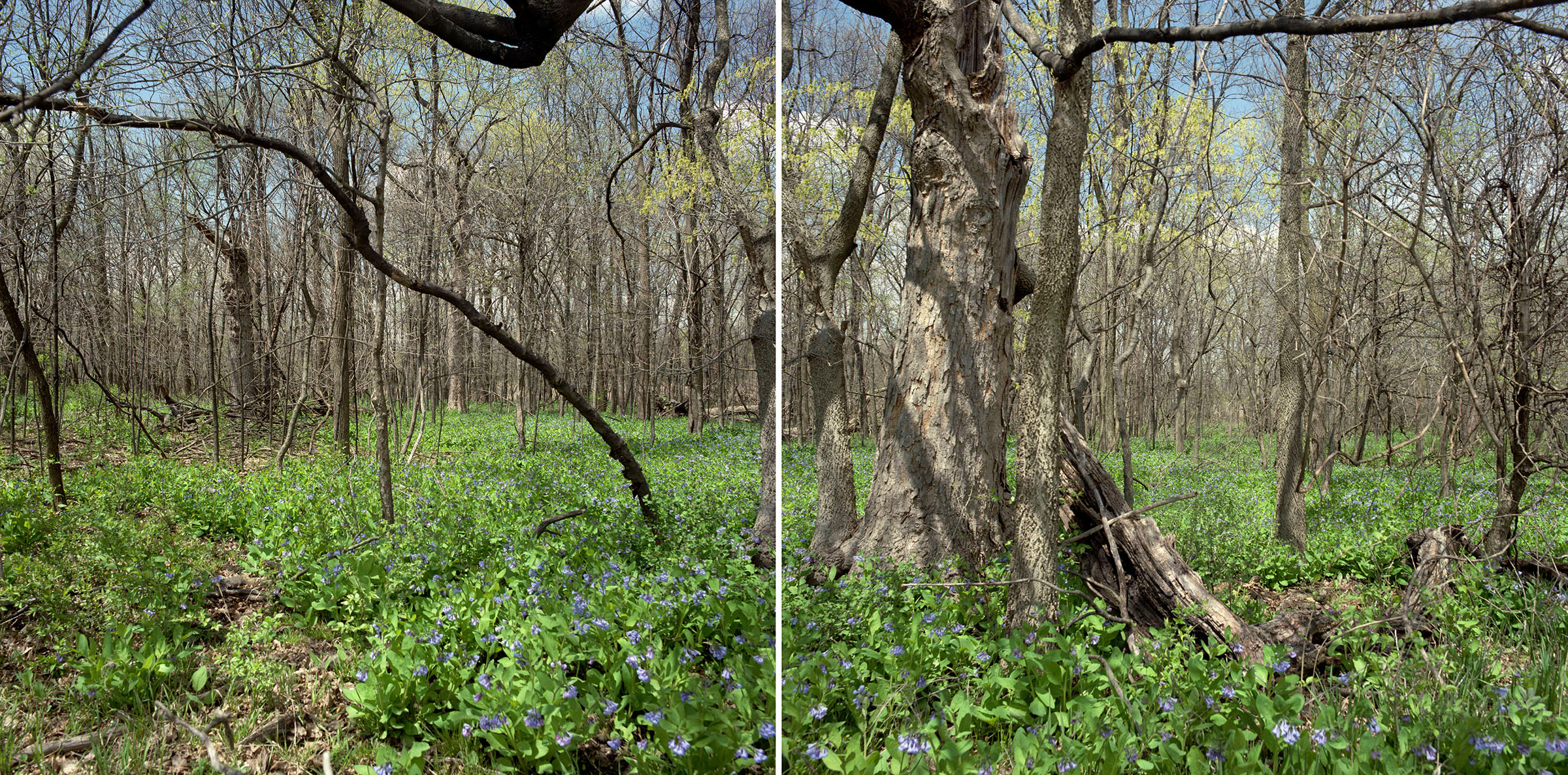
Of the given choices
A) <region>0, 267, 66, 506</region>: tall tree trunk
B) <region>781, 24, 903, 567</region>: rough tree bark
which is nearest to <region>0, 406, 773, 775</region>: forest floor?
<region>0, 267, 66, 506</region>: tall tree trunk

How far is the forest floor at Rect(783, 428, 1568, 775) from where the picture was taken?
2.07 m

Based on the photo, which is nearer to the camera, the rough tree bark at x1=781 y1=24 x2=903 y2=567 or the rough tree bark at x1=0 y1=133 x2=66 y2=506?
the rough tree bark at x1=0 y1=133 x2=66 y2=506

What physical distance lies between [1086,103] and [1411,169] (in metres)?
1.78

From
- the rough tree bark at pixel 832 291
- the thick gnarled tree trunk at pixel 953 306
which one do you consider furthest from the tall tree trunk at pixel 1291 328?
the rough tree bark at pixel 832 291

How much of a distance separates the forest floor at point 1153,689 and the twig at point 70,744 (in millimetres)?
2138

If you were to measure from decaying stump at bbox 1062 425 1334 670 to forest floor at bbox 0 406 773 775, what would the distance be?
1425 mm

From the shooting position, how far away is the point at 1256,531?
215 inches

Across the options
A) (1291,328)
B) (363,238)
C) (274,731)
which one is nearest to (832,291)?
(363,238)

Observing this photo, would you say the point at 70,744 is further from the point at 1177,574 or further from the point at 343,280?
the point at 343,280

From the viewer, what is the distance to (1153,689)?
2.34m

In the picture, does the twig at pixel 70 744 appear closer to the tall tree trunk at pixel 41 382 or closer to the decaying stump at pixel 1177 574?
the tall tree trunk at pixel 41 382

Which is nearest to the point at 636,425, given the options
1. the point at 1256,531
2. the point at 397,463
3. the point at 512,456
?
the point at 512,456

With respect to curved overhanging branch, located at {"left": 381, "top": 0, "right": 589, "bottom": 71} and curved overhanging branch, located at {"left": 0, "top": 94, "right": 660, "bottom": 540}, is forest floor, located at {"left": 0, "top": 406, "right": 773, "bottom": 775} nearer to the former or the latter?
curved overhanging branch, located at {"left": 0, "top": 94, "right": 660, "bottom": 540}

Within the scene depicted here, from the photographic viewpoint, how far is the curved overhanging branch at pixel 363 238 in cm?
302
